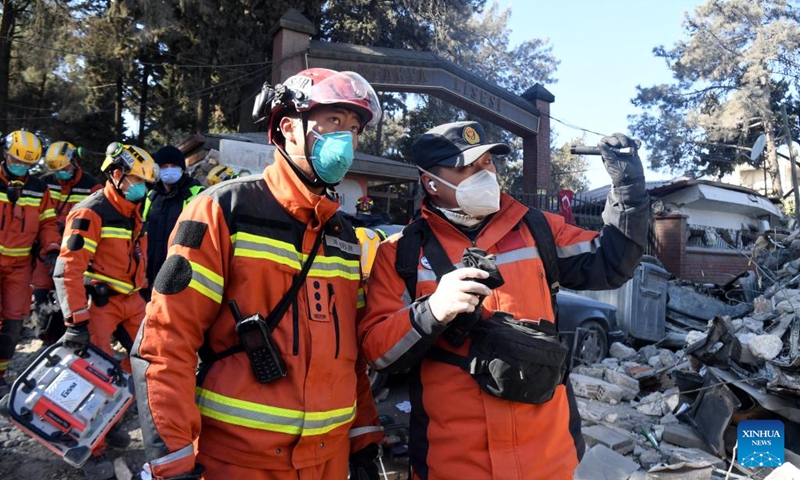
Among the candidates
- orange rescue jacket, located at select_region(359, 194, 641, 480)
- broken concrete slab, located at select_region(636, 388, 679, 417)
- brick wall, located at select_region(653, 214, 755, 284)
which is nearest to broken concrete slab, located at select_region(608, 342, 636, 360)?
broken concrete slab, located at select_region(636, 388, 679, 417)

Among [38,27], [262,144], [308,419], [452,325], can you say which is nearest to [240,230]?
[308,419]

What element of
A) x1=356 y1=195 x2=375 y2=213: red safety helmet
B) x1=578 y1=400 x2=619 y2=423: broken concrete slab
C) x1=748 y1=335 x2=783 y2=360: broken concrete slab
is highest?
x1=356 y1=195 x2=375 y2=213: red safety helmet

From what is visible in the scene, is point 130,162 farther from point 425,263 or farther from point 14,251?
point 425,263

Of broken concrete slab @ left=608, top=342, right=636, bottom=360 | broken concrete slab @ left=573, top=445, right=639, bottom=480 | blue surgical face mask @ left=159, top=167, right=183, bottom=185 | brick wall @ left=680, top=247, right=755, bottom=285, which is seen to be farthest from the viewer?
brick wall @ left=680, top=247, right=755, bottom=285

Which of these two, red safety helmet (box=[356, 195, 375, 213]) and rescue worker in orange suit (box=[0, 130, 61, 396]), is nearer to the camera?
rescue worker in orange suit (box=[0, 130, 61, 396])

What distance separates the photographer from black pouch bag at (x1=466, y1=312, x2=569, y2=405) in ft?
5.79

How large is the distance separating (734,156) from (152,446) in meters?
33.9

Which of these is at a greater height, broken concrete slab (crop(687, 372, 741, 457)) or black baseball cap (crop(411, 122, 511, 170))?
black baseball cap (crop(411, 122, 511, 170))

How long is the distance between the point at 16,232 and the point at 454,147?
5291mm

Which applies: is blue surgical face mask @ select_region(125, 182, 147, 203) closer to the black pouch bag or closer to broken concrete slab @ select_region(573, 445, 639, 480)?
the black pouch bag

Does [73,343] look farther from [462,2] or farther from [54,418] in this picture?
[462,2]

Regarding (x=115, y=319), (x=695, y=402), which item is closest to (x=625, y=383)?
(x=695, y=402)

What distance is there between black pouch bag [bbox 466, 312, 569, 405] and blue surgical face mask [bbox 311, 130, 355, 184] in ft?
2.52

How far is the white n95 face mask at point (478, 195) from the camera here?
2.12m
